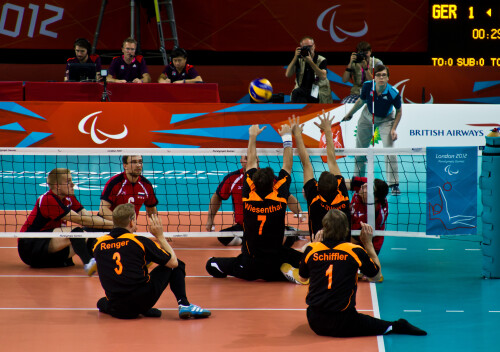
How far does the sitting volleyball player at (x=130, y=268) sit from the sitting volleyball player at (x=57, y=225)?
180 cm

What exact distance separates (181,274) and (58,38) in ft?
55.1

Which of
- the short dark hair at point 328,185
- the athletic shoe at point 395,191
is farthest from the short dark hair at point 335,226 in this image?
the athletic shoe at point 395,191

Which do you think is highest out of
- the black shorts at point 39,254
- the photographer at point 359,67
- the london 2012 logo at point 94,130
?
the photographer at point 359,67

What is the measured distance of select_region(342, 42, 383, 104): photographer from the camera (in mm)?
16547

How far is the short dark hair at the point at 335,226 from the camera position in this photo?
6898mm

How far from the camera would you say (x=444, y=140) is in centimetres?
1739

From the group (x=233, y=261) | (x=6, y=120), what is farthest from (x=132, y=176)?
(x=6, y=120)

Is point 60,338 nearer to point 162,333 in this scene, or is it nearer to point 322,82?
point 162,333

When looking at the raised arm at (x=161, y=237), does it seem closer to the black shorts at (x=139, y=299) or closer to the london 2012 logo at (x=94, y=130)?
the black shorts at (x=139, y=299)

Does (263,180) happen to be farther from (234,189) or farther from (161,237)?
(234,189)

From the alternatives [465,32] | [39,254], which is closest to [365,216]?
[39,254]

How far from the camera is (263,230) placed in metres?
8.54

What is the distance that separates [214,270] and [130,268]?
199 cm


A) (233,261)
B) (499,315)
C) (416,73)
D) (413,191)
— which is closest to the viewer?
(499,315)
